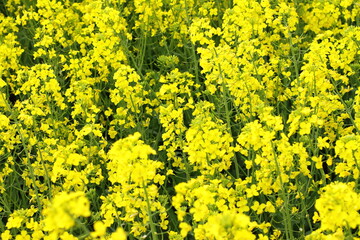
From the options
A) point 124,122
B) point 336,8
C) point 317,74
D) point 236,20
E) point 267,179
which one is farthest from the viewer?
point 336,8

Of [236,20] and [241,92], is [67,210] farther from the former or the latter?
[236,20]

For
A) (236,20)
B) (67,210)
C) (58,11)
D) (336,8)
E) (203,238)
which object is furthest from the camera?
(58,11)

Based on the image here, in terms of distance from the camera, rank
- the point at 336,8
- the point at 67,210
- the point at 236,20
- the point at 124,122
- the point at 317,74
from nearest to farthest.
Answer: the point at 67,210, the point at 317,74, the point at 124,122, the point at 236,20, the point at 336,8

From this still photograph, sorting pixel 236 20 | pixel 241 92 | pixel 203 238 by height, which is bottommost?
pixel 203 238

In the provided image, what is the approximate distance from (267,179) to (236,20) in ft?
6.11

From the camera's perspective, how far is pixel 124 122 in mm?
4762

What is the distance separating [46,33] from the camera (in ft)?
19.7

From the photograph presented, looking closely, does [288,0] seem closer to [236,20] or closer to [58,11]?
[236,20]

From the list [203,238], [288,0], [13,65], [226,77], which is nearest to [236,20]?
[226,77]

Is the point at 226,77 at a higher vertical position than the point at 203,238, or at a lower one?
higher

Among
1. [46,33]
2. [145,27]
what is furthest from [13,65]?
[145,27]

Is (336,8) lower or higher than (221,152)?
higher

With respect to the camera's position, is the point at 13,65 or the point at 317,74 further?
the point at 13,65

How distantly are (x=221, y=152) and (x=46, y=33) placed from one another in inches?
113
